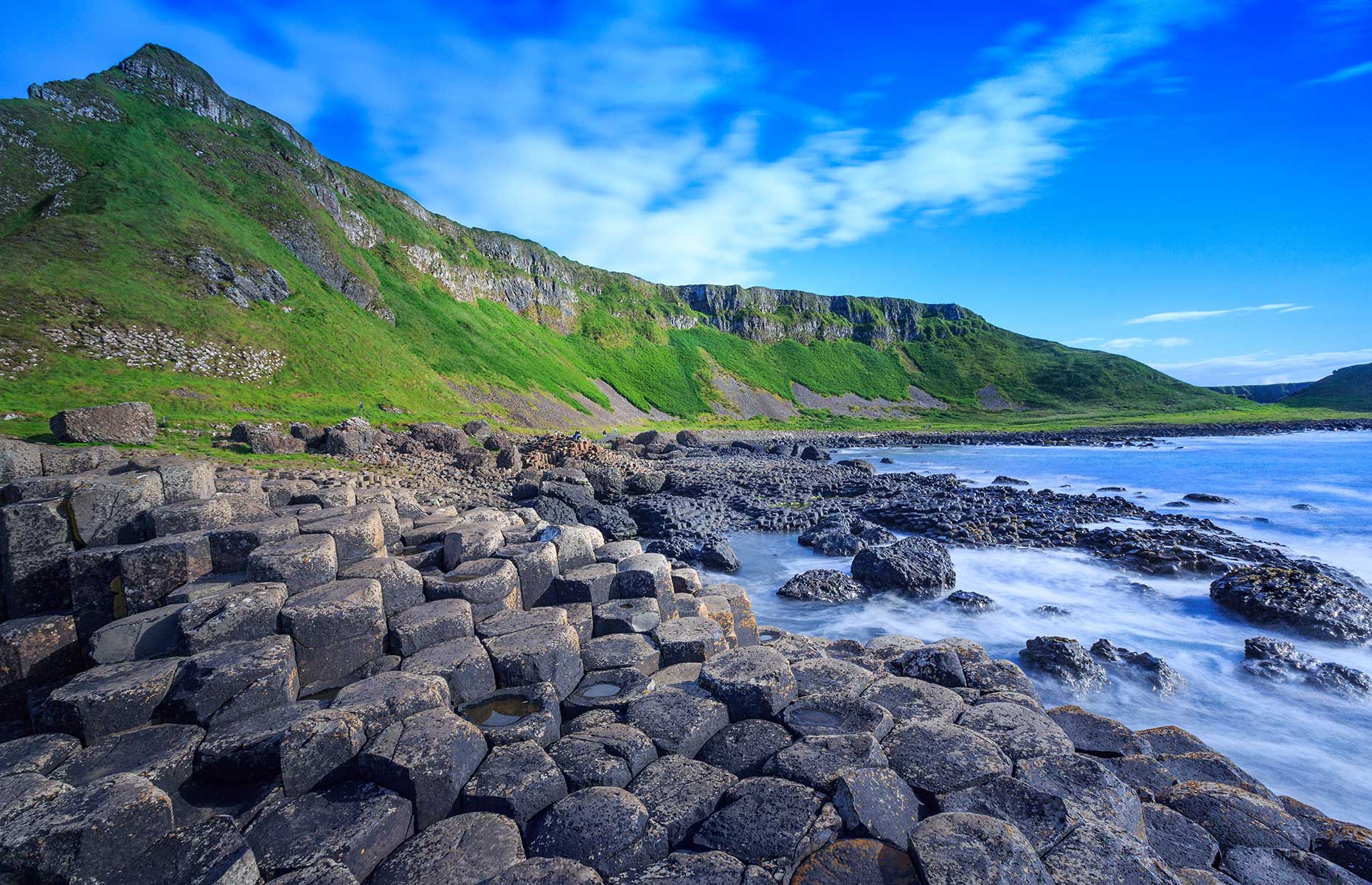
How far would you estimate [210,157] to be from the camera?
56938 mm

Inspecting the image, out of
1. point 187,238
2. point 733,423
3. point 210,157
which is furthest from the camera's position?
point 733,423

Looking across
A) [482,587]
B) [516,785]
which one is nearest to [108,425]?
[482,587]

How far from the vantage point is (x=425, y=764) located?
4246mm

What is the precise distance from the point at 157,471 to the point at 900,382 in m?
160

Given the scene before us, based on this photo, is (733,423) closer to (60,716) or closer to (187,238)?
(187,238)

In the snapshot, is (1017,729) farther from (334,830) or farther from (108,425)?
(108,425)

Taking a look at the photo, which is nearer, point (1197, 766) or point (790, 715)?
point (790, 715)

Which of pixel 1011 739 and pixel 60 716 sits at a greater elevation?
pixel 60 716

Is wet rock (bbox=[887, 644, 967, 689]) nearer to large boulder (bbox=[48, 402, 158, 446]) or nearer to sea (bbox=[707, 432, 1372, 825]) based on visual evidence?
sea (bbox=[707, 432, 1372, 825])

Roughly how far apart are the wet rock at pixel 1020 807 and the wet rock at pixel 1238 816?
6.87ft

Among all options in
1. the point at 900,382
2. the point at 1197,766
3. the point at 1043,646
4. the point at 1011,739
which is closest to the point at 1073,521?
the point at 1043,646

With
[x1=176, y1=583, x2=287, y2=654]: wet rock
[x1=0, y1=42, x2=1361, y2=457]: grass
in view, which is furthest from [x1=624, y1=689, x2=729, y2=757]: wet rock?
[x1=0, y1=42, x2=1361, y2=457]: grass

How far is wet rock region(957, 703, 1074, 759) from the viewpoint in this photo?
4.98 m

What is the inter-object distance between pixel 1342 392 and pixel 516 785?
8513 inches
